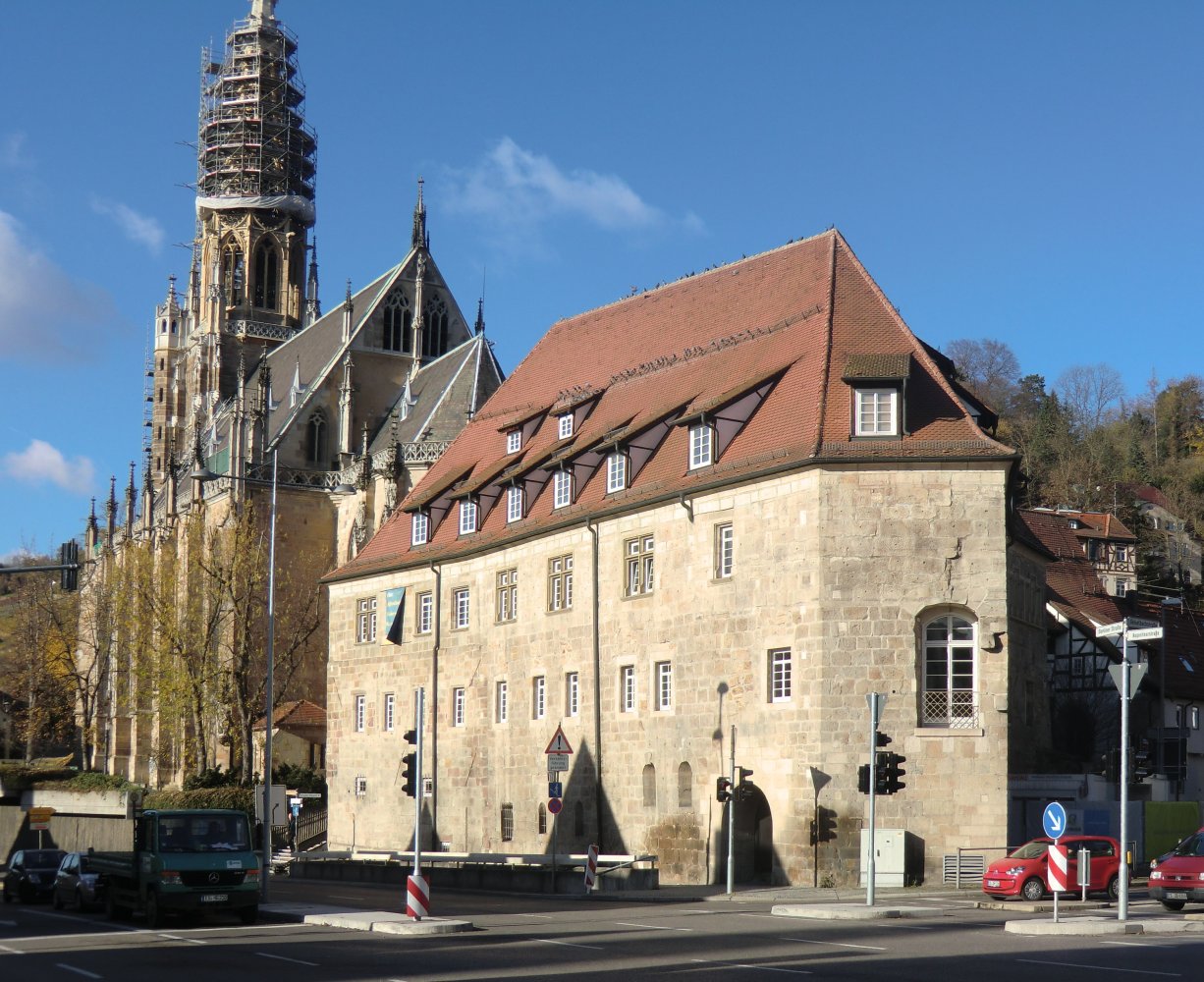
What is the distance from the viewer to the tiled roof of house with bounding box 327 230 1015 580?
35.1 m

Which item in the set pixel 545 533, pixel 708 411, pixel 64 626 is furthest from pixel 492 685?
pixel 64 626

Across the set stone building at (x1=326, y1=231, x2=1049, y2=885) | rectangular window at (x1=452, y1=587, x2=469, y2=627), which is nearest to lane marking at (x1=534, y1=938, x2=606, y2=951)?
stone building at (x1=326, y1=231, x2=1049, y2=885)

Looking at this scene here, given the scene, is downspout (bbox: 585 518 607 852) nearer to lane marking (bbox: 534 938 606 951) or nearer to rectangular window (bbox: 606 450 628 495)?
rectangular window (bbox: 606 450 628 495)

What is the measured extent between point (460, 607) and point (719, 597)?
41.4 ft

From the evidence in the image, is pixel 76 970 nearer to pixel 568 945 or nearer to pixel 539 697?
pixel 568 945

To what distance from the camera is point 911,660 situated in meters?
33.6

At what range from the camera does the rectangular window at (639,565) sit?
129ft

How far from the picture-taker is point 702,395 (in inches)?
1570

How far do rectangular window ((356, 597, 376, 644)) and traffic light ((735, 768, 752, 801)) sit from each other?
18.8 meters

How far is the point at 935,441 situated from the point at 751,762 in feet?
25.2

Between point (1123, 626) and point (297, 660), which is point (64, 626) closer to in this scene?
point (297, 660)

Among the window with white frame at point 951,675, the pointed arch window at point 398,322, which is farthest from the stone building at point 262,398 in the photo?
the window with white frame at point 951,675

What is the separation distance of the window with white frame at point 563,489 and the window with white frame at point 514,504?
1.59m

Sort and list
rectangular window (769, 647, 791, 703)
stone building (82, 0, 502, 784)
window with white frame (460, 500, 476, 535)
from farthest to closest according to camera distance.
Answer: stone building (82, 0, 502, 784), window with white frame (460, 500, 476, 535), rectangular window (769, 647, 791, 703)
